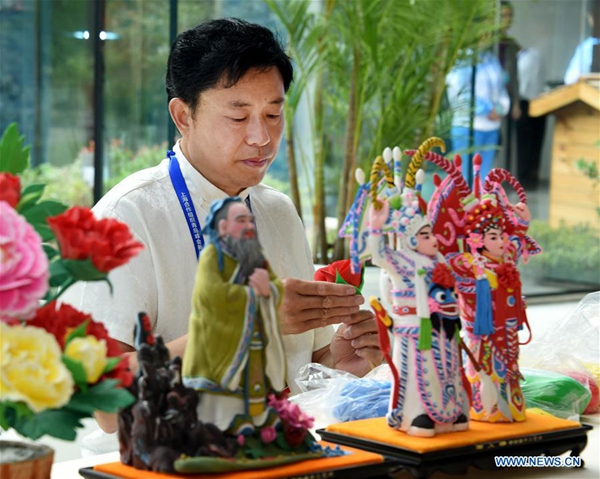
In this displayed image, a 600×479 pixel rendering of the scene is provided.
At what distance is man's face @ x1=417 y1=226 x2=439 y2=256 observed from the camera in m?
1.46

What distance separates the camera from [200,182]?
2.16 m

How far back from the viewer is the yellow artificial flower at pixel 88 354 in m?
1.12

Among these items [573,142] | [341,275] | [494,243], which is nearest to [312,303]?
[341,275]

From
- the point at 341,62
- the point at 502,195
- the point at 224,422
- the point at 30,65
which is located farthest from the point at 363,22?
the point at 224,422

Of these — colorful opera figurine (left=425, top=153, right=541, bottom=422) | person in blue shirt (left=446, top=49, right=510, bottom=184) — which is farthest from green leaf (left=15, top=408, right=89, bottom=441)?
person in blue shirt (left=446, top=49, right=510, bottom=184)

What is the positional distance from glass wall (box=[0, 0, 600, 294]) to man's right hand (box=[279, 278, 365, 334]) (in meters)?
3.89

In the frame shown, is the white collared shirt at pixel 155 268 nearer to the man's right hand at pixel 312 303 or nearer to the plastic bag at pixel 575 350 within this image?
the man's right hand at pixel 312 303

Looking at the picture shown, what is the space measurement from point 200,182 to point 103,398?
3.48 ft

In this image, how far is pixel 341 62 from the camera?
567 cm

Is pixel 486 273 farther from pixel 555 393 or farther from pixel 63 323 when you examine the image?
pixel 63 323

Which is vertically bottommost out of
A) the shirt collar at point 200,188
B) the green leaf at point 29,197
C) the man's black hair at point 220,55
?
the shirt collar at point 200,188

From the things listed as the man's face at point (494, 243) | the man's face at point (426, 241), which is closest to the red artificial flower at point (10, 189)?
the man's face at point (426, 241)

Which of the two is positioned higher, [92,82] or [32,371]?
[92,82]

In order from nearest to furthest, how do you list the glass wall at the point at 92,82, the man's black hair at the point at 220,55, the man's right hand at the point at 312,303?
the man's right hand at the point at 312,303 → the man's black hair at the point at 220,55 → the glass wall at the point at 92,82
